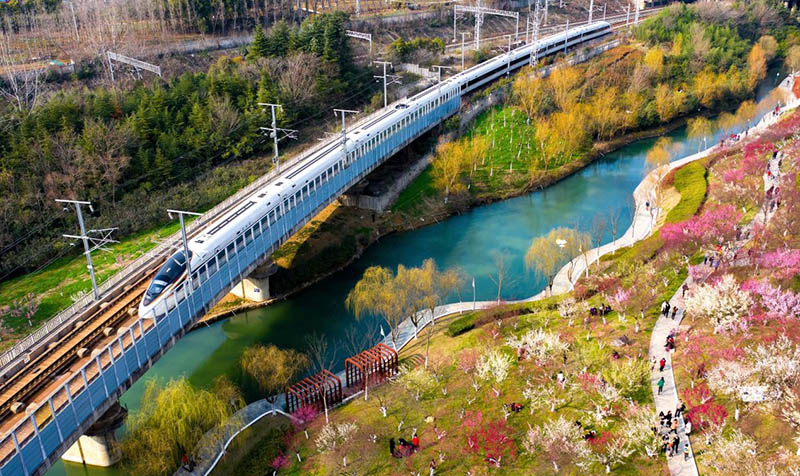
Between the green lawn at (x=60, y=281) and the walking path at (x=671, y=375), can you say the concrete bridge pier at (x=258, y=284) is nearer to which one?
the green lawn at (x=60, y=281)

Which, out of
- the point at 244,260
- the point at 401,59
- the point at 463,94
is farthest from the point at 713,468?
the point at 401,59

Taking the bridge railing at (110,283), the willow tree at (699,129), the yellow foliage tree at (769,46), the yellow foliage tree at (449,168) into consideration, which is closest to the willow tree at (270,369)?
the bridge railing at (110,283)

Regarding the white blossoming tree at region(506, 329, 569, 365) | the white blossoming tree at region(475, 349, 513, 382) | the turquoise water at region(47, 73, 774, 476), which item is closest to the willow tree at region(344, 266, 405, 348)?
the turquoise water at region(47, 73, 774, 476)

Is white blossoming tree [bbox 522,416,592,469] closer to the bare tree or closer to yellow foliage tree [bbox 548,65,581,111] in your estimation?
yellow foliage tree [bbox 548,65,581,111]

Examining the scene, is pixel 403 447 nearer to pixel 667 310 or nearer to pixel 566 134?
pixel 667 310

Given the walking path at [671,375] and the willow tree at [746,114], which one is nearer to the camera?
the walking path at [671,375]

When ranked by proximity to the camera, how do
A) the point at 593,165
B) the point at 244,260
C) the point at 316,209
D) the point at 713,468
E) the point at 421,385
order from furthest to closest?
the point at 593,165, the point at 316,209, the point at 244,260, the point at 421,385, the point at 713,468

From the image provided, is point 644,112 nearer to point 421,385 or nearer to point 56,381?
point 421,385
